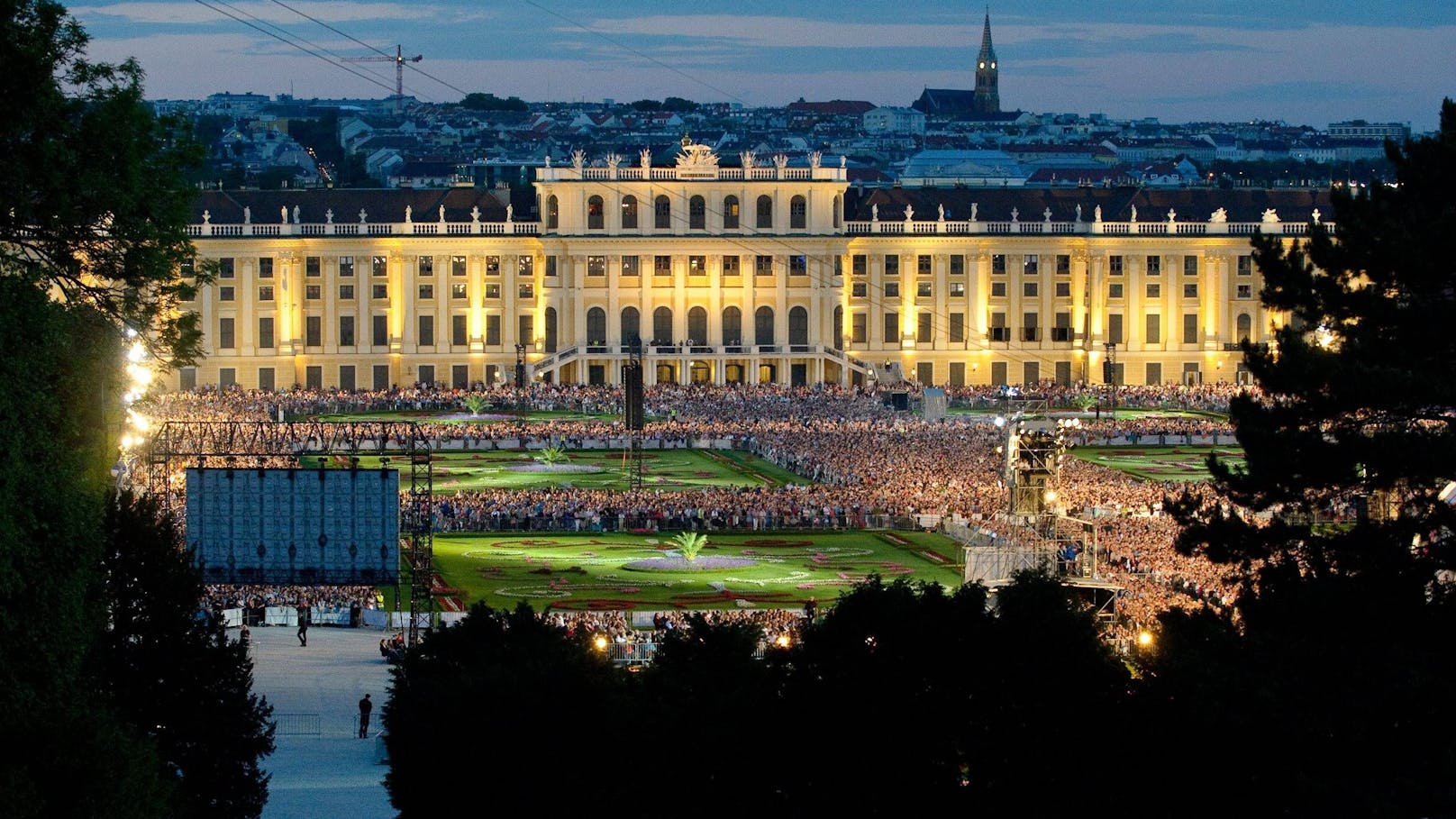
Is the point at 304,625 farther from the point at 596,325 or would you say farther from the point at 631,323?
the point at 631,323

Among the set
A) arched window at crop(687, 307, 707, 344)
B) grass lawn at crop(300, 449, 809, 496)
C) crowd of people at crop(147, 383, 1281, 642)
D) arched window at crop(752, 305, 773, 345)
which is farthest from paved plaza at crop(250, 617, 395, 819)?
arched window at crop(752, 305, 773, 345)

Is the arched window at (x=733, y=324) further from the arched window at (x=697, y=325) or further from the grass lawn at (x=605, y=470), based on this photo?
the grass lawn at (x=605, y=470)

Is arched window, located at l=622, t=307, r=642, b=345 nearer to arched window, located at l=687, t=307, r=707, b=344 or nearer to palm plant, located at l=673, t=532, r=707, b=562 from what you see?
arched window, located at l=687, t=307, r=707, b=344

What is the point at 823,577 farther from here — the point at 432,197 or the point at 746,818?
the point at 432,197

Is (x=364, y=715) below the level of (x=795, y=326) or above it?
below

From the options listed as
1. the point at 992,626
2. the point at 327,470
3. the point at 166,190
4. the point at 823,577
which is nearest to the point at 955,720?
the point at 992,626

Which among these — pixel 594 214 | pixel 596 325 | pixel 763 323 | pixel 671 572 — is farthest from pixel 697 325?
pixel 671 572
